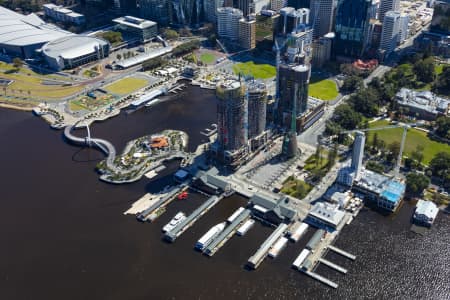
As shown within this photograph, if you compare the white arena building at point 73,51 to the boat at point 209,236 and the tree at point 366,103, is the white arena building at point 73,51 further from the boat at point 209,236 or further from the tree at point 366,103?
the boat at point 209,236

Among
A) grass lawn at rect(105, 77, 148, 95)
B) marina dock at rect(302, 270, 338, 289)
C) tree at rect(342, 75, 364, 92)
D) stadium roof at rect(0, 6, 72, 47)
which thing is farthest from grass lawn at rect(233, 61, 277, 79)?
marina dock at rect(302, 270, 338, 289)

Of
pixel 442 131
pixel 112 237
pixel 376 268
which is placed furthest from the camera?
pixel 442 131

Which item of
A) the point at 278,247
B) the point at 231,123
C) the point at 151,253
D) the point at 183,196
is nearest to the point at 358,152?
the point at 278,247

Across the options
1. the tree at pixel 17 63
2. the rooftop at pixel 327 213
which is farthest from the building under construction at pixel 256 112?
the tree at pixel 17 63

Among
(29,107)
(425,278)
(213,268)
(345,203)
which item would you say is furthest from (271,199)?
(29,107)

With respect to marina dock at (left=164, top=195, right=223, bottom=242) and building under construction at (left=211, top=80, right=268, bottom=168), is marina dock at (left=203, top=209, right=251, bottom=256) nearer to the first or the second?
marina dock at (left=164, top=195, right=223, bottom=242)

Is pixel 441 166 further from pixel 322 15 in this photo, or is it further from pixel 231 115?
pixel 322 15

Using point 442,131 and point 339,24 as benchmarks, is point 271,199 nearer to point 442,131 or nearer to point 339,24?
point 442,131

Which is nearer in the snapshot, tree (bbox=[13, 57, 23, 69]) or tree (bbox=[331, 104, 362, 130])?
tree (bbox=[331, 104, 362, 130])
